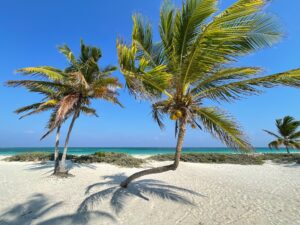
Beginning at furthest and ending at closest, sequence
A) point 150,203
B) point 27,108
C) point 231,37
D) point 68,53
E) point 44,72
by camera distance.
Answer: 1. point 27,108
2. point 68,53
3. point 44,72
4. point 150,203
5. point 231,37

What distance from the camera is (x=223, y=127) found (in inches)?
181

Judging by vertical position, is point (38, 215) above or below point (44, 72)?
below

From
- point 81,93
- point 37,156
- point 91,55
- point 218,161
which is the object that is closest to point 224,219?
point 81,93

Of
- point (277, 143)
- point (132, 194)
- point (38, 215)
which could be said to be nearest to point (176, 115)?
point (132, 194)

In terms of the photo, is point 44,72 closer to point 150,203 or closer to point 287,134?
point 150,203

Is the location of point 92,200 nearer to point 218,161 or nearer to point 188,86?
point 188,86

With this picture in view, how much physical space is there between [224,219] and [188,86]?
323cm

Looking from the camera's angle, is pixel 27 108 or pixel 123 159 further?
pixel 123 159

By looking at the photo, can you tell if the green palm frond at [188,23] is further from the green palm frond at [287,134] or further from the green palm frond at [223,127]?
the green palm frond at [287,134]

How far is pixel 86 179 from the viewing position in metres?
8.52

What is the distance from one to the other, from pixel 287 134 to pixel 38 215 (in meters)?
23.6

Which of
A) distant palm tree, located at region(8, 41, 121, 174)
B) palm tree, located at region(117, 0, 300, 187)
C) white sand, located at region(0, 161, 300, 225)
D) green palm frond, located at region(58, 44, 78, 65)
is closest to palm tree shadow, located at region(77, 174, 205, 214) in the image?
white sand, located at region(0, 161, 300, 225)

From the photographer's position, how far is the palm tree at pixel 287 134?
67.0 feet

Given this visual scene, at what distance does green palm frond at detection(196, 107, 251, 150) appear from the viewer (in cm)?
Result: 440
